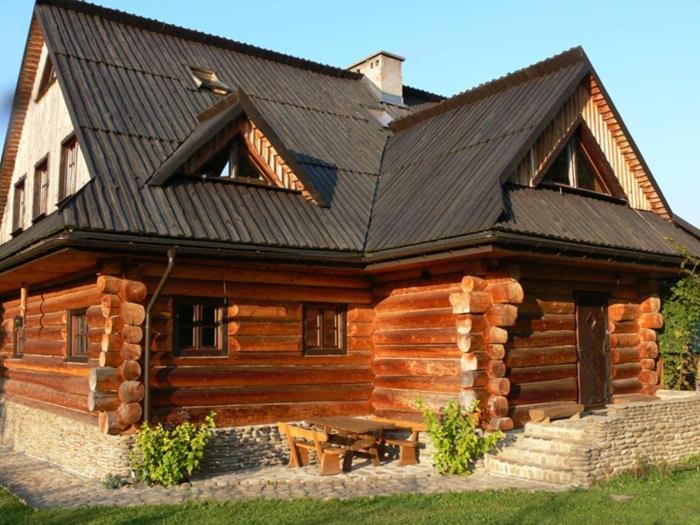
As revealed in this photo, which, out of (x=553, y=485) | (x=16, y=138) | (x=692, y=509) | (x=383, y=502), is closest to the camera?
(x=692, y=509)

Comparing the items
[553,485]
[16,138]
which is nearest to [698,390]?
[553,485]

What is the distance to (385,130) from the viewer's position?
16859 mm

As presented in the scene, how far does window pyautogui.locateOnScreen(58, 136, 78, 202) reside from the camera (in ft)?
41.2

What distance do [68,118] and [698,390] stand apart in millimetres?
12037

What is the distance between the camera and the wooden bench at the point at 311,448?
418 inches

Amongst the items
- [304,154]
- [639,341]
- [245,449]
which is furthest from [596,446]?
[304,154]

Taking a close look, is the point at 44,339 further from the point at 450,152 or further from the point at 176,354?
the point at 450,152

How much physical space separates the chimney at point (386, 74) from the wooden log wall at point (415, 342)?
7707mm

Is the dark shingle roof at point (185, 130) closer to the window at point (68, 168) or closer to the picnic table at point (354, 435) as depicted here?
the window at point (68, 168)

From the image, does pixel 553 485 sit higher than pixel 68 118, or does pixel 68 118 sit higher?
pixel 68 118

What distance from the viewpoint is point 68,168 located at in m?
12.9

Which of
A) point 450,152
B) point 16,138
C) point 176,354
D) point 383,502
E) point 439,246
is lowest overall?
point 383,502

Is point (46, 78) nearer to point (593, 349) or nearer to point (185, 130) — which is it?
point (185, 130)

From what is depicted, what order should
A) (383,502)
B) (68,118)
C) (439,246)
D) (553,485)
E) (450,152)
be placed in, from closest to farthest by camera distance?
1. (383,502)
2. (553,485)
3. (439,246)
4. (68,118)
5. (450,152)
